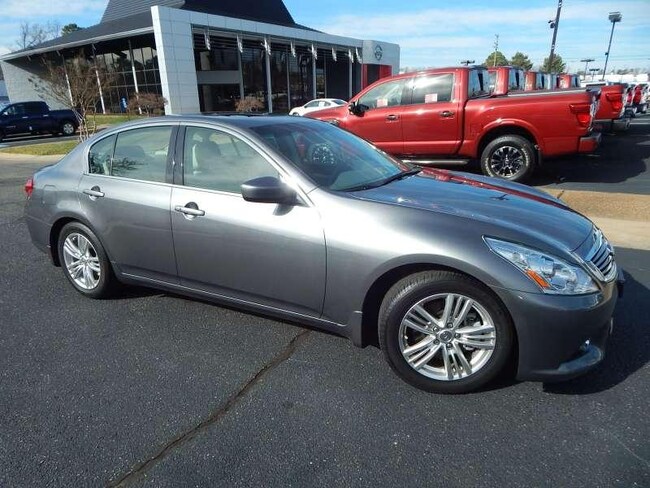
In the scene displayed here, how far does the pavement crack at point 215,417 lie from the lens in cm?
214

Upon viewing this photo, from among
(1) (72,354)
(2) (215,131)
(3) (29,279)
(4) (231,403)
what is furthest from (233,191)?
(3) (29,279)

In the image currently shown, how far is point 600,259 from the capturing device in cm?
265

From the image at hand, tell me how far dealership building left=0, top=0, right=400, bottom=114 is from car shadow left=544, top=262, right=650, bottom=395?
2968 cm

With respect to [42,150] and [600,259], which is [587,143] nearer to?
[600,259]

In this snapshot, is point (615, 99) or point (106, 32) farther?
point (106, 32)

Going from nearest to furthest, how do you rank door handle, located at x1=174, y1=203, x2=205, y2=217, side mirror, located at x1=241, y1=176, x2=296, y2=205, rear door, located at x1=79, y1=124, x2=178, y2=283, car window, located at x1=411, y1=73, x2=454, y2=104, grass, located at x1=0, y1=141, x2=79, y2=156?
side mirror, located at x1=241, y1=176, x2=296, y2=205, door handle, located at x1=174, y1=203, x2=205, y2=217, rear door, located at x1=79, y1=124, x2=178, y2=283, car window, located at x1=411, y1=73, x2=454, y2=104, grass, located at x1=0, y1=141, x2=79, y2=156

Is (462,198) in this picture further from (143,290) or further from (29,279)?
(29,279)

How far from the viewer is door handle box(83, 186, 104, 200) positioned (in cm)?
370

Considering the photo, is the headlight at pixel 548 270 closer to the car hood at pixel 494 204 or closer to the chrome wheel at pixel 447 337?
the car hood at pixel 494 204

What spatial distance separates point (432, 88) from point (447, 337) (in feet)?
22.8

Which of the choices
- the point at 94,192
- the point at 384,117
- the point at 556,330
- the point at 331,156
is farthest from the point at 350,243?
the point at 384,117

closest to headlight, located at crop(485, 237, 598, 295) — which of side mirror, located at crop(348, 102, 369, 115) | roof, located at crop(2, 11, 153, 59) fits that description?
side mirror, located at crop(348, 102, 369, 115)

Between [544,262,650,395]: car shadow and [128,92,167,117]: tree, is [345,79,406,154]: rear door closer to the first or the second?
[544,262,650,395]: car shadow

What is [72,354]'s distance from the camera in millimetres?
3182
